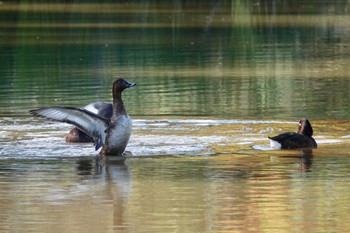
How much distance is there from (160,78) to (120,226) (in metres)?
17.0

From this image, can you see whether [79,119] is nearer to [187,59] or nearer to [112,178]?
[112,178]

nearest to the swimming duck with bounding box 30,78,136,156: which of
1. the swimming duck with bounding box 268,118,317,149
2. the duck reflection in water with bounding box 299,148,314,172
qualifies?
the swimming duck with bounding box 268,118,317,149

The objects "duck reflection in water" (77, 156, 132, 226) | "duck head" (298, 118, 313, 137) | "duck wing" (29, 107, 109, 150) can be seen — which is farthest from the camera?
"duck head" (298, 118, 313, 137)

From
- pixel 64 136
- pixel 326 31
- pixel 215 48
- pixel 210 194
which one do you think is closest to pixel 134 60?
pixel 215 48

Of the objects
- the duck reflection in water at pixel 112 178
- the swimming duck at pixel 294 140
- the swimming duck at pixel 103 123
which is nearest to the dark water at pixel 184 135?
the duck reflection in water at pixel 112 178

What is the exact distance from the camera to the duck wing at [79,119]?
663 inches

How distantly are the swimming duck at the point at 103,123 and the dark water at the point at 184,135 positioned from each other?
29 centimetres

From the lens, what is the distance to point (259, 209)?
40.9ft

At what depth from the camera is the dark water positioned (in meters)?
12.4

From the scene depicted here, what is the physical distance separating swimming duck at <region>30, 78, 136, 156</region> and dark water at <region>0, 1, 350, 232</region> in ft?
0.94

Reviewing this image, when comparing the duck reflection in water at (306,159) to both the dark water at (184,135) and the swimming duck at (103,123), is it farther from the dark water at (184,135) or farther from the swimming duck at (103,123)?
the swimming duck at (103,123)

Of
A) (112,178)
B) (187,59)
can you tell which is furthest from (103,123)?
(187,59)

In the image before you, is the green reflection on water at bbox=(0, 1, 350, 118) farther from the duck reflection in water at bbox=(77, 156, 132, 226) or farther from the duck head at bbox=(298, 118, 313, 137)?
the duck reflection in water at bbox=(77, 156, 132, 226)

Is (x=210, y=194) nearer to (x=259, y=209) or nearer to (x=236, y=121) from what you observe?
(x=259, y=209)
